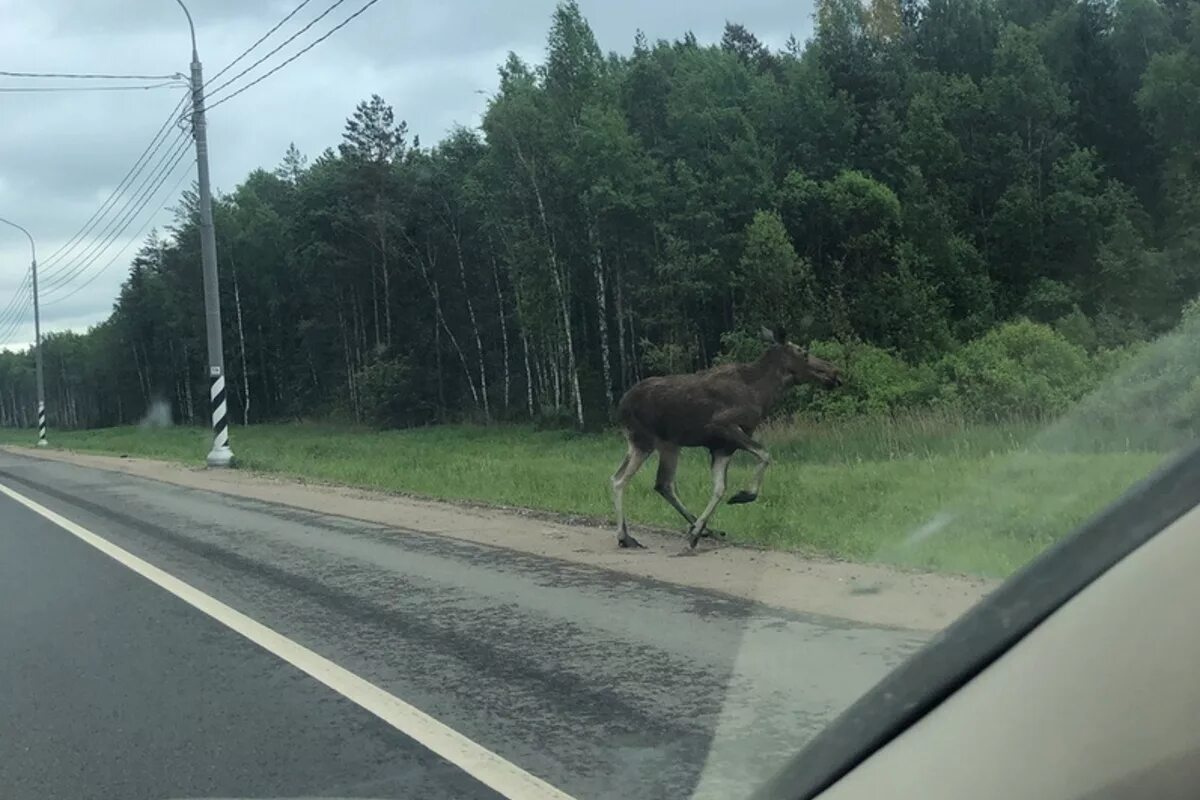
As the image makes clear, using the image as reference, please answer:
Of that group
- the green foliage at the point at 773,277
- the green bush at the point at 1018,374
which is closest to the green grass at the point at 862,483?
the green bush at the point at 1018,374

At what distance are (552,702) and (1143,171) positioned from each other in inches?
1809

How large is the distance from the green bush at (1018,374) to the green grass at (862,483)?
4.52 ft

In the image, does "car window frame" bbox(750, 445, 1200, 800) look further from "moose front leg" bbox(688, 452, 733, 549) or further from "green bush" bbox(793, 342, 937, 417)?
"green bush" bbox(793, 342, 937, 417)

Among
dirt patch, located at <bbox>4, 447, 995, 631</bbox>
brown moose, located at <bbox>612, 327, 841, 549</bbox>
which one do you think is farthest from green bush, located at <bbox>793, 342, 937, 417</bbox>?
brown moose, located at <bbox>612, 327, 841, 549</bbox>

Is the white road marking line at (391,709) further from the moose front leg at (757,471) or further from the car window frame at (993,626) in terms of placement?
the moose front leg at (757,471)

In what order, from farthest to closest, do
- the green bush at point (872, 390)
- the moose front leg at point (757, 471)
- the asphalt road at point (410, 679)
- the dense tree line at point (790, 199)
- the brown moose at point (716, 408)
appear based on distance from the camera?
the dense tree line at point (790, 199) → the green bush at point (872, 390) → the brown moose at point (716, 408) → the moose front leg at point (757, 471) → the asphalt road at point (410, 679)

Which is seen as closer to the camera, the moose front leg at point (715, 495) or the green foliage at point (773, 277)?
the moose front leg at point (715, 495)

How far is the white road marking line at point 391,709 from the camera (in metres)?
4.96

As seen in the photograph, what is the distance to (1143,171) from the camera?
150 feet

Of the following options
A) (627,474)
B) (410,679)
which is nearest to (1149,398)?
(410,679)

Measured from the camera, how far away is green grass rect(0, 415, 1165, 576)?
27.7 ft

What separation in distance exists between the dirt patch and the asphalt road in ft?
1.15

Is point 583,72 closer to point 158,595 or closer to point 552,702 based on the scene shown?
point 158,595

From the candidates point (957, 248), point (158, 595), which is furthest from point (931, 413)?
point (957, 248)
